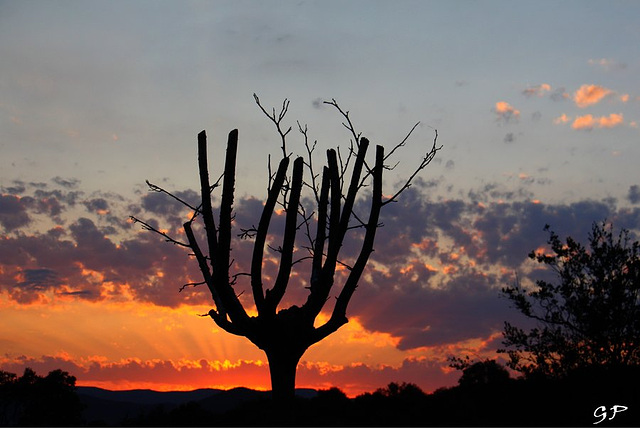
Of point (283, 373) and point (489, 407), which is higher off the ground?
point (283, 373)

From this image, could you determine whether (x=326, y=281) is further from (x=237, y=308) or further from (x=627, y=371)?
(x=627, y=371)

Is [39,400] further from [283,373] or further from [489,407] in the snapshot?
[283,373]

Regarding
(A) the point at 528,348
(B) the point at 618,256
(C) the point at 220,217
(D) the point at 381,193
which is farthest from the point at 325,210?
(B) the point at 618,256

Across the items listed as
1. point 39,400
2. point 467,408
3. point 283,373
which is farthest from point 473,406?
point 39,400

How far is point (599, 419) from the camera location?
17859 mm

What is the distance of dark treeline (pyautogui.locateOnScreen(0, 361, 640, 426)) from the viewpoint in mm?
18438

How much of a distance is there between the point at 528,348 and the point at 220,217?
48.9ft

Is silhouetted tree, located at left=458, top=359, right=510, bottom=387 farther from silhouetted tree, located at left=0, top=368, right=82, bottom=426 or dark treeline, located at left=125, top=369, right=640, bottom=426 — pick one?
silhouetted tree, located at left=0, top=368, right=82, bottom=426

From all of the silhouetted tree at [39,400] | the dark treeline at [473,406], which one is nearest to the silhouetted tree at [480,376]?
the dark treeline at [473,406]

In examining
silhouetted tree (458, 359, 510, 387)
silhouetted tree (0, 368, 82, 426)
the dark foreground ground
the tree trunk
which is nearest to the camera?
the tree trunk

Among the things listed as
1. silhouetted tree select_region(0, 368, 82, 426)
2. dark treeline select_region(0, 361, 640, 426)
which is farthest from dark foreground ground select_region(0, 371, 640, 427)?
silhouetted tree select_region(0, 368, 82, 426)

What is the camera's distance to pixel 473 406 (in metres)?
23.2

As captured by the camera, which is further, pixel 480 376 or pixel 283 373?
pixel 480 376

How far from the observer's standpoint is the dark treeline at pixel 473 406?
1844 cm
